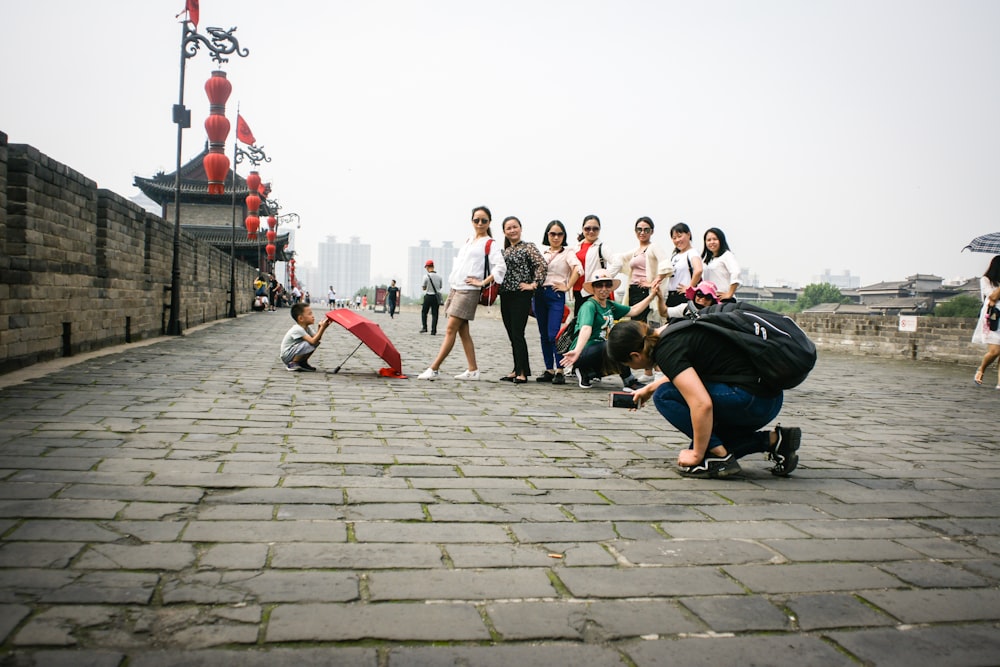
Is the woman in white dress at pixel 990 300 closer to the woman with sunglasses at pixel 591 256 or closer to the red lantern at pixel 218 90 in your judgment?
the woman with sunglasses at pixel 591 256

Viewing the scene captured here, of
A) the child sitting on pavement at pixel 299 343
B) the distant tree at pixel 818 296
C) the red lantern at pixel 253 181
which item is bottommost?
the child sitting on pavement at pixel 299 343

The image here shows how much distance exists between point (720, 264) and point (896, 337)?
33.9 feet

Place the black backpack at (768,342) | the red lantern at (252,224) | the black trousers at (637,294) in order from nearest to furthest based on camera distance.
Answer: the black backpack at (768,342)
the black trousers at (637,294)
the red lantern at (252,224)

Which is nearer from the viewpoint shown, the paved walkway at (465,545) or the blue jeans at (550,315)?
the paved walkway at (465,545)

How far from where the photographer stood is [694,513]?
3.36 metres

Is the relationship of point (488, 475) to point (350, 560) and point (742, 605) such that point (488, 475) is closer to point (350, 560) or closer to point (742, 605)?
point (350, 560)

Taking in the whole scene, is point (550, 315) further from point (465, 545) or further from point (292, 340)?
point (465, 545)

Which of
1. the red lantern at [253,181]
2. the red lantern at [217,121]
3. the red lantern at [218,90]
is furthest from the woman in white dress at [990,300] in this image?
the red lantern at [253,181]

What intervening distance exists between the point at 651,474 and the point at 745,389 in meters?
0.65

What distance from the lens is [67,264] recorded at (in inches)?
334

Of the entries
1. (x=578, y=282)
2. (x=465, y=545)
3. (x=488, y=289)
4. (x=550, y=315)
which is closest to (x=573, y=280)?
(x=578, y=282)

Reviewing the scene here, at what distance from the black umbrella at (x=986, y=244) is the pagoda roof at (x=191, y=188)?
32121 millimetres

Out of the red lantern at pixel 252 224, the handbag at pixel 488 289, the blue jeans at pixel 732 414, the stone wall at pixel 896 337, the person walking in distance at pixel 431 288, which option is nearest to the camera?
the blue jeans at pixel 732 414

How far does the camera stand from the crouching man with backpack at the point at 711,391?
393 cm
